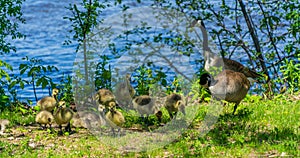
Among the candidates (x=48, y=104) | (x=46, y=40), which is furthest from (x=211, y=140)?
(x=46, y=40)

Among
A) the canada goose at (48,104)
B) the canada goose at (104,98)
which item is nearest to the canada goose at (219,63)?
the canada goose at (104,98)

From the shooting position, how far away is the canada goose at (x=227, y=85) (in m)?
8.12

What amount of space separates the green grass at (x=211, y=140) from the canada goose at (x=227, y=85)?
275 millimetres

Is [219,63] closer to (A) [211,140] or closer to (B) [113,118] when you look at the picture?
(B) [113,118]

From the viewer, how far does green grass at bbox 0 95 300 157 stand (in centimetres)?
667

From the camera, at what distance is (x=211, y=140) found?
23.3ft

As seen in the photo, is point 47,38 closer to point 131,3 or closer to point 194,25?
point 131,3

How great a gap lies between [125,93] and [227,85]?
1762 millimetres

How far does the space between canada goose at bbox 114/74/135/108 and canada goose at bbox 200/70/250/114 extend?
1.24 meters

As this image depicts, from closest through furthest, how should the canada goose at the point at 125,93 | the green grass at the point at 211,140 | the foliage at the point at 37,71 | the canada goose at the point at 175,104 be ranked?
the green grass at the point at 211,140, the canada goose at the point at 175,104, the canada goose at the point at 125,93, the foliage at the point at 37,71

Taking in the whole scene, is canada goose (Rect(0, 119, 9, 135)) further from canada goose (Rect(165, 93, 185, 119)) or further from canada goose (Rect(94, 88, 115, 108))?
canada goose (Rect(165, 93, 185, 119))

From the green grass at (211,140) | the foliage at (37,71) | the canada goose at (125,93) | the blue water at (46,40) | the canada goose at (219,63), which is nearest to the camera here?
the green grass at (211,140)

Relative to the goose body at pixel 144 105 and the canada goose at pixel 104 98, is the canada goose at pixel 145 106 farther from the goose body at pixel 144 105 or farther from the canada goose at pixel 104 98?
the canada goose at pixel 104 98

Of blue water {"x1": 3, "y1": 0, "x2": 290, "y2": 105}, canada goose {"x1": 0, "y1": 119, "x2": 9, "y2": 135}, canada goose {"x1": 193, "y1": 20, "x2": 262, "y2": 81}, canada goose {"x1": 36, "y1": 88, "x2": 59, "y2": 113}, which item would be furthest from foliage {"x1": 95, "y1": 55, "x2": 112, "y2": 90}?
blue water {"x1": 3, "y1": 0, "x2": 290, "y2": 105}
